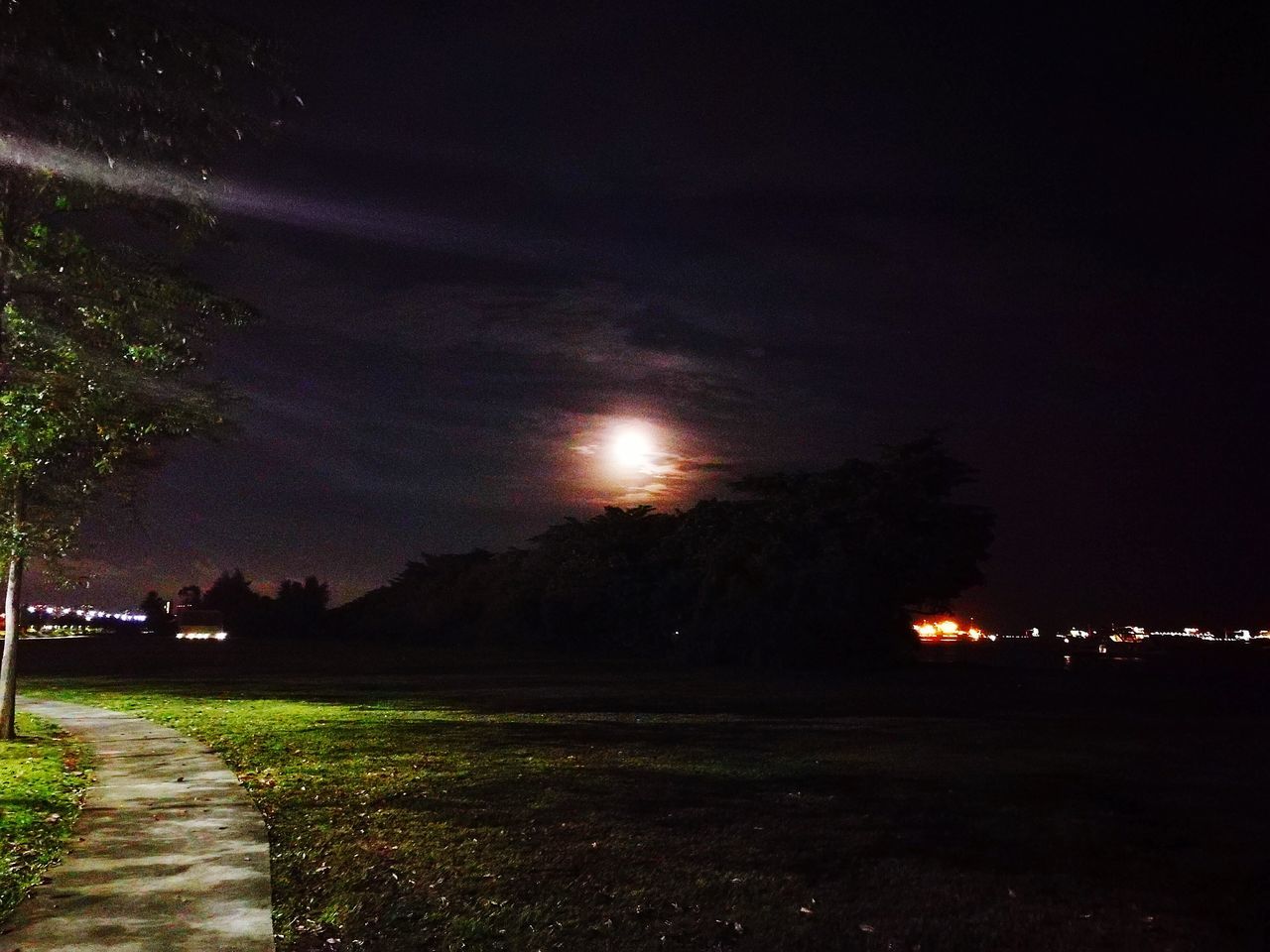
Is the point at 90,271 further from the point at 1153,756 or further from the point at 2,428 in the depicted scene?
the point at 1153,756

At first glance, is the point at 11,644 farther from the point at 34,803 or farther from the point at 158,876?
the point at 158,876

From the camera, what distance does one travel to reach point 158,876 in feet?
25.7

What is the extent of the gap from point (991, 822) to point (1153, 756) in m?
6.71

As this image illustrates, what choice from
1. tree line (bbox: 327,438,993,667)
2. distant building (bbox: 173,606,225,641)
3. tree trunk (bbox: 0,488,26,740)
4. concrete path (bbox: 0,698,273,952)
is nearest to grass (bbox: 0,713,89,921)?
concrete path (bbox: 0,698,273,952)

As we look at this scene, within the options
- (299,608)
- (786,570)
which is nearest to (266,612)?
(299,608)

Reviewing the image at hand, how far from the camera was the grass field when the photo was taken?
708 cm

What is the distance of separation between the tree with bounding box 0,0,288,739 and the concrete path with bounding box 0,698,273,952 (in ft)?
11.8

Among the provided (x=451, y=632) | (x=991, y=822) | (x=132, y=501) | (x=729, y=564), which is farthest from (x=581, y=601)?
(x=991, y=822)

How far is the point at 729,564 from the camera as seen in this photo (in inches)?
1938

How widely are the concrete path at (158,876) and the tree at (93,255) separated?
3.61 m

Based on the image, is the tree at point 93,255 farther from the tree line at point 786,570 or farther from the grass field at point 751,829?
the tree line at point 786,570

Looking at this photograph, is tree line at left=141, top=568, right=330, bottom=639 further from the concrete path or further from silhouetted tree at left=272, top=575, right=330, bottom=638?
the concrete path

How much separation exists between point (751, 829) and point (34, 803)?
6847 millimetres

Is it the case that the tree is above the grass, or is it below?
above
